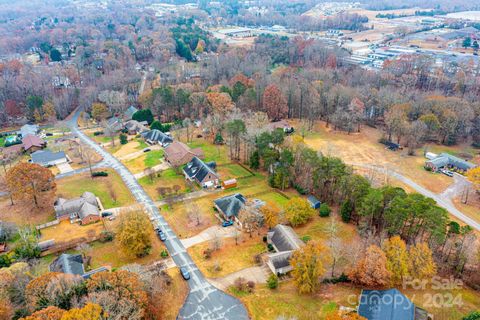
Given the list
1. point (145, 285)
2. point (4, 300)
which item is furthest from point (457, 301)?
point (4, 300)

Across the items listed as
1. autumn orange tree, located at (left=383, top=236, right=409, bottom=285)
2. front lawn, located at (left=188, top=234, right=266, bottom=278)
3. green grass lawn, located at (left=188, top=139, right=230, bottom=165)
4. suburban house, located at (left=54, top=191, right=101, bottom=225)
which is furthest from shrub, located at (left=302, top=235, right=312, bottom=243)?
suburban house, located at (left=54, top=191, right=101, bottom=225)

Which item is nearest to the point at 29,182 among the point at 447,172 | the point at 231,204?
the point at 231,204

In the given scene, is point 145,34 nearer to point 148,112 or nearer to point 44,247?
point 148,112

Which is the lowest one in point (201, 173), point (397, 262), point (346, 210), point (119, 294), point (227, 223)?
point (227, 223)

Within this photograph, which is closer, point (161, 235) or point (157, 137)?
point (161, 235)

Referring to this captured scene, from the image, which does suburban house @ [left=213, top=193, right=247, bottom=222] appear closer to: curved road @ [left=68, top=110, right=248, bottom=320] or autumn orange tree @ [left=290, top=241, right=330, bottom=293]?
curved road @ [left=68, top=110, right=248, bottom=320]

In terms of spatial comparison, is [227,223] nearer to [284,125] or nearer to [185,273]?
[185,273]

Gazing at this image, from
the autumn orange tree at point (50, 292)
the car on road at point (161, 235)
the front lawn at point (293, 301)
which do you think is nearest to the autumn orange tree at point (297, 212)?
the front lawn at point (293, 301)

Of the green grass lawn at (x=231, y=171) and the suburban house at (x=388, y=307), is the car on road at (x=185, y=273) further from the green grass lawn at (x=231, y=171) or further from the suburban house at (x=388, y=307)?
the green grass lawn at (x=231, y=171)
